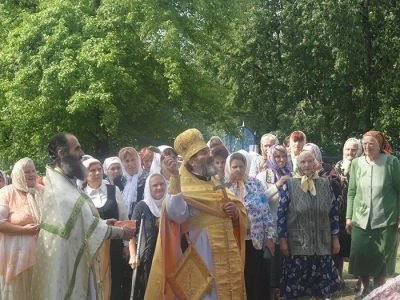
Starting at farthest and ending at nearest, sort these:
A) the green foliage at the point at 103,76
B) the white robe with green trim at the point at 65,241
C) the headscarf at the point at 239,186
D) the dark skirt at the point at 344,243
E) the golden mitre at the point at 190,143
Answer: the green foliage at the point at 103,76
the dark skirt at the point at 344,243
the headscarf at the point at 239,186
the golden mitre at the point at 190,143
the white robe with green trim at the point at 65,241

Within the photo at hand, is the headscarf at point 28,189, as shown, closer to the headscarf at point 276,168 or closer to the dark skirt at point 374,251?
the headscarf at point 276,168

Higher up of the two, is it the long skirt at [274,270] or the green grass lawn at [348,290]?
the long skirt at [274,270]

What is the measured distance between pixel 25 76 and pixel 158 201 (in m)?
18.2

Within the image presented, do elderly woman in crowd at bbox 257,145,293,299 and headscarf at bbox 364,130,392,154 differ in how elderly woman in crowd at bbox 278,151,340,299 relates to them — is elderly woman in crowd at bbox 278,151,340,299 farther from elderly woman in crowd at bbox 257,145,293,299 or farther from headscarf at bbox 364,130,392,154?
headscarf at bbox 364,130,392,154

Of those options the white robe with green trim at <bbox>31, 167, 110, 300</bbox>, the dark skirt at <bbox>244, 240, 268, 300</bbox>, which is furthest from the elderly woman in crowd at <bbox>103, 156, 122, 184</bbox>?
the white robe with green trim at <bbox>31, 167, 110, 300</bbox>

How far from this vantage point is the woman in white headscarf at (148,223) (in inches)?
312

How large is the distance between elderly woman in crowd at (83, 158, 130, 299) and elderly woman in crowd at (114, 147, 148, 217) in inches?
34.4

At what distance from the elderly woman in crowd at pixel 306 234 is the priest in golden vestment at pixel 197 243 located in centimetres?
139

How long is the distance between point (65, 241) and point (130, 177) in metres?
3.79

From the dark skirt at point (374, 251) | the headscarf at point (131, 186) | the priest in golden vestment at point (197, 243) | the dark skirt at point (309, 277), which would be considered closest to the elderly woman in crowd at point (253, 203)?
the dark skirt at point (309, 277)

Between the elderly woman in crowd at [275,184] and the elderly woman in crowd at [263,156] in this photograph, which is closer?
the elderly woman in crowd at [275,184]

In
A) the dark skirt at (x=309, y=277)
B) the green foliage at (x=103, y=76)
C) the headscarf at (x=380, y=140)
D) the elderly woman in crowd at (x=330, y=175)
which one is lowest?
the dark skirt at (x=309, y=277)

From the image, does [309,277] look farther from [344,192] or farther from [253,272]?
[344,192]

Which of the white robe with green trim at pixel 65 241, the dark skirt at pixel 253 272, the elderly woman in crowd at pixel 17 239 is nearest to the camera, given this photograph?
the white robe with green trim at pixel 65 241
